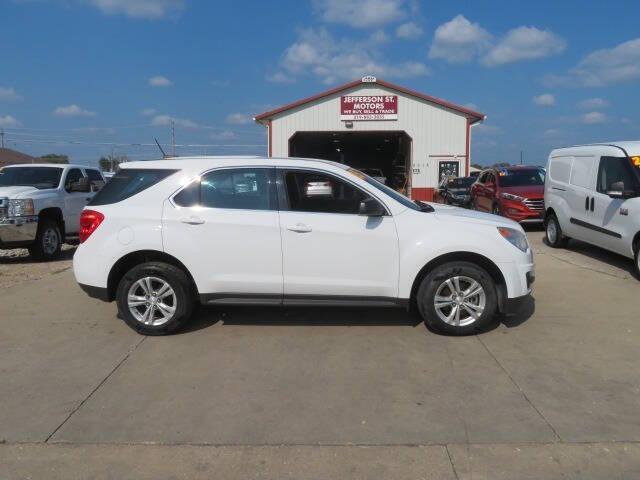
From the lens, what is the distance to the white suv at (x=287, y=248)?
5.43m

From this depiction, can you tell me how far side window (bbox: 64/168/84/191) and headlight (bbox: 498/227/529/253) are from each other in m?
9.28

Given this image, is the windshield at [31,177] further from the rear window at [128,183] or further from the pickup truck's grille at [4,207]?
the rear window at [128,183]

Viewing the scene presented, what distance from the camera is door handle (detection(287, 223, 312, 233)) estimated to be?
544 cm

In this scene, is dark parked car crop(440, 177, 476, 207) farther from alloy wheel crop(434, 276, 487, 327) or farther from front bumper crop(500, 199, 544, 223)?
alloy wheel crop(434, 276, 487, 327)

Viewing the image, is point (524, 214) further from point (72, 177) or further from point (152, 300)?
point (152, 300)

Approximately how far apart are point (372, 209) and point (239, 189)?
1.35 metres

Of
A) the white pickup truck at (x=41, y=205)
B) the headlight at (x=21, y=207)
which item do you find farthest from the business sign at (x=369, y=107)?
the headlight at (x=21, y=207)

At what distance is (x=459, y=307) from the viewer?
18.0 ft

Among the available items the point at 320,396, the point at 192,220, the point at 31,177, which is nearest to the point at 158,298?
the point at 192,220

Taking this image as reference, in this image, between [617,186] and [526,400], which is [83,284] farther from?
[617,186]

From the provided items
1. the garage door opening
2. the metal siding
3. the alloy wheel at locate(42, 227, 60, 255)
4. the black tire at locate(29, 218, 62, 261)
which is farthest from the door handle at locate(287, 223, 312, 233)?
the garage door opening

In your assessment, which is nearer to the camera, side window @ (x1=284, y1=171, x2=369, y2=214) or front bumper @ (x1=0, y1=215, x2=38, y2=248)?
side window @ (x1=284, y1=171, x2=369, y2=214)

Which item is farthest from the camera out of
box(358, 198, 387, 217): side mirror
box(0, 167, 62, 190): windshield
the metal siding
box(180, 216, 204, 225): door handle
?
the metal siding

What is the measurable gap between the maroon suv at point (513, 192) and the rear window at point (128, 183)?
35.7 ft
